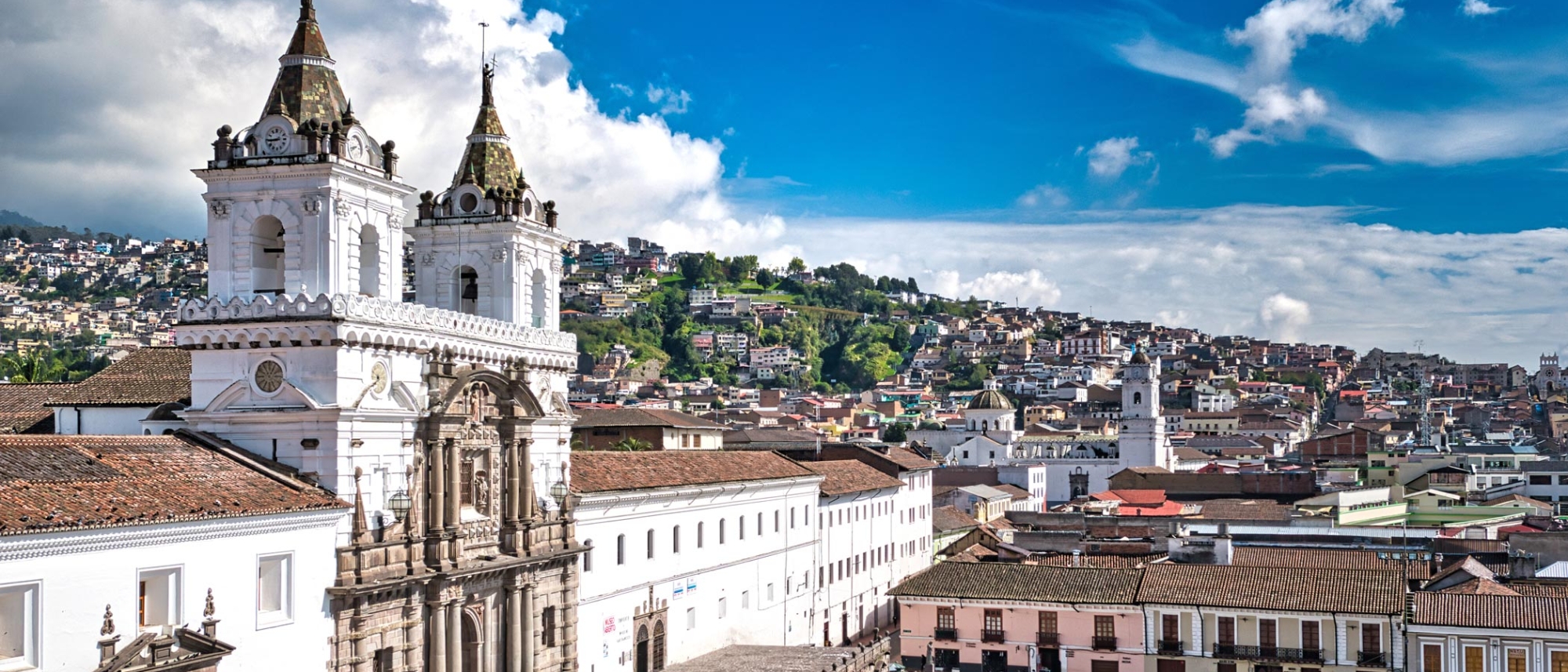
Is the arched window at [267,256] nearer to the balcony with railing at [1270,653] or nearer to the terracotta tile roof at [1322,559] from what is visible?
the balcony with railing at [1270,653]

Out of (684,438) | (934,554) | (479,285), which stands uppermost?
(479,285)

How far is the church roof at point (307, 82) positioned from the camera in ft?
88.0

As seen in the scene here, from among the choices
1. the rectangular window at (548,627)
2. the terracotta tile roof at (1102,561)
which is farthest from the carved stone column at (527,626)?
the terracotta tile roof at (1102,561)

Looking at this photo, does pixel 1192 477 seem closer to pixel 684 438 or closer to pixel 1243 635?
pixel 684 438

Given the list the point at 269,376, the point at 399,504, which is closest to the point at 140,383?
the point at 269,376

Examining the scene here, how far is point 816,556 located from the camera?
53156 mm

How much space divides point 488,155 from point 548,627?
10121 millimetres

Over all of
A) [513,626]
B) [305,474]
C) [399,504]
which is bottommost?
[513,626]

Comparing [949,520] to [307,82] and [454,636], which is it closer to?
[454,636]

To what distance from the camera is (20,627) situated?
19516mm

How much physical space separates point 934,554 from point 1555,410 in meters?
129

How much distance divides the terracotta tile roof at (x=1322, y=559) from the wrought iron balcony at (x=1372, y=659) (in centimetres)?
557

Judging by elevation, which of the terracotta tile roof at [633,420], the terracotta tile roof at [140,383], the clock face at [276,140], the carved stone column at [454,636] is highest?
the clock face at [276,140]

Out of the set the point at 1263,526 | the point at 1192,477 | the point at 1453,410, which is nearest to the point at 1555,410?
the point at 1453,410
